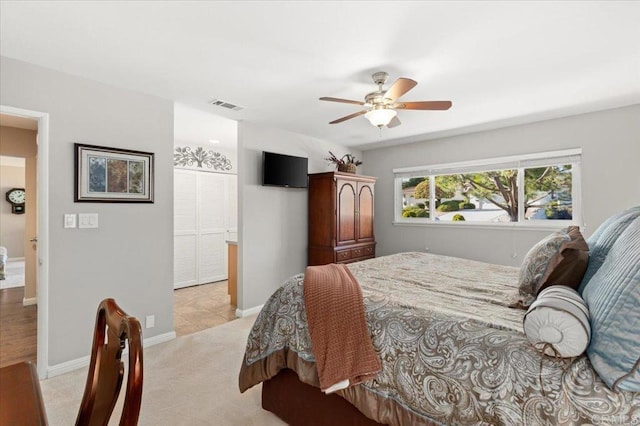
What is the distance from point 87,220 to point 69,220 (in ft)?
0.40

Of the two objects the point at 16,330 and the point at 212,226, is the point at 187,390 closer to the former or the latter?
the point at 16,330

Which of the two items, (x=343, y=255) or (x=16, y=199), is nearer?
(x=343, y=255)

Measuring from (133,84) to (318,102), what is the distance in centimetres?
174

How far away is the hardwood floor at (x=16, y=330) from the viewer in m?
2.80

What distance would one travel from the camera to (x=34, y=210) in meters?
4.44

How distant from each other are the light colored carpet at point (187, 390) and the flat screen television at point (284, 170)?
201cm

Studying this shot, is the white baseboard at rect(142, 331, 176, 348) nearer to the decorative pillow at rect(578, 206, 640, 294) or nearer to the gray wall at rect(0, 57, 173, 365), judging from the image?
the gray wall at rect(0, 57, 173, 365)

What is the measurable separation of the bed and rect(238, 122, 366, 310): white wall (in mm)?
2033

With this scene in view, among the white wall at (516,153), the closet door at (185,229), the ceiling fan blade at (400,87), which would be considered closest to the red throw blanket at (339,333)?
the ceiling fan blade at (400,87)

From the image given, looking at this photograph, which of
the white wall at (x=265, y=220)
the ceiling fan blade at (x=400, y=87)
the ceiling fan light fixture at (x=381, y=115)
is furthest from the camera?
the white wall at (x=265, y=220)

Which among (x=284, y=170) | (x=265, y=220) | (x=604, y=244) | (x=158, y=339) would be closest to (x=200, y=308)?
(x=158, y=339)

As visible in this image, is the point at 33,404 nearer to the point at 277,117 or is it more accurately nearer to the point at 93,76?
the point at 93,76

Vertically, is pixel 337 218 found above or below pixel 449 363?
above

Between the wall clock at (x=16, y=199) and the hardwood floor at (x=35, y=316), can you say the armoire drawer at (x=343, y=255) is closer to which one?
the hardwood floor at (x=35, y=316)
